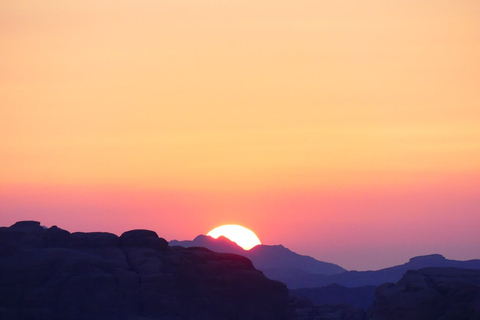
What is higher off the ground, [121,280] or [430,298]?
[121,280]

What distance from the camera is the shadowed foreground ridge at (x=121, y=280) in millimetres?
106625

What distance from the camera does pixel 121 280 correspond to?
4316 inches

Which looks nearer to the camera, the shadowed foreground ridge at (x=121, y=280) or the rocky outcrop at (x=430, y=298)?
the rocky outcrop at (x=430, y=298)

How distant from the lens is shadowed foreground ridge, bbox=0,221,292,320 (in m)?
107

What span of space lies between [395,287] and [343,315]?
2024cm

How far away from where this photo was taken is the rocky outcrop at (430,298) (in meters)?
106

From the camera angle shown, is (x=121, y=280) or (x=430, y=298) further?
(x=121, y=280)

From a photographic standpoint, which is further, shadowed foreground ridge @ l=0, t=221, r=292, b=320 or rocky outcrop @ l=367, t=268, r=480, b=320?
shadowed foreground ridge @ l=0, t=221, r=292, b=320

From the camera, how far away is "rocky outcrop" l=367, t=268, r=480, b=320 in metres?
106

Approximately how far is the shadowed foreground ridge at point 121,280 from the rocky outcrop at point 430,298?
14.9m

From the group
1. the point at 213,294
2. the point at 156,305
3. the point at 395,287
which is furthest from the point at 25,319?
the point at 395,287

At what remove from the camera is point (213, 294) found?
4523 inches

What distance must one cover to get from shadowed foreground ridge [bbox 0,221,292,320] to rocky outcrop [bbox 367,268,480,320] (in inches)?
587

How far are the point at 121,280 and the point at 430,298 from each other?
3901cm
